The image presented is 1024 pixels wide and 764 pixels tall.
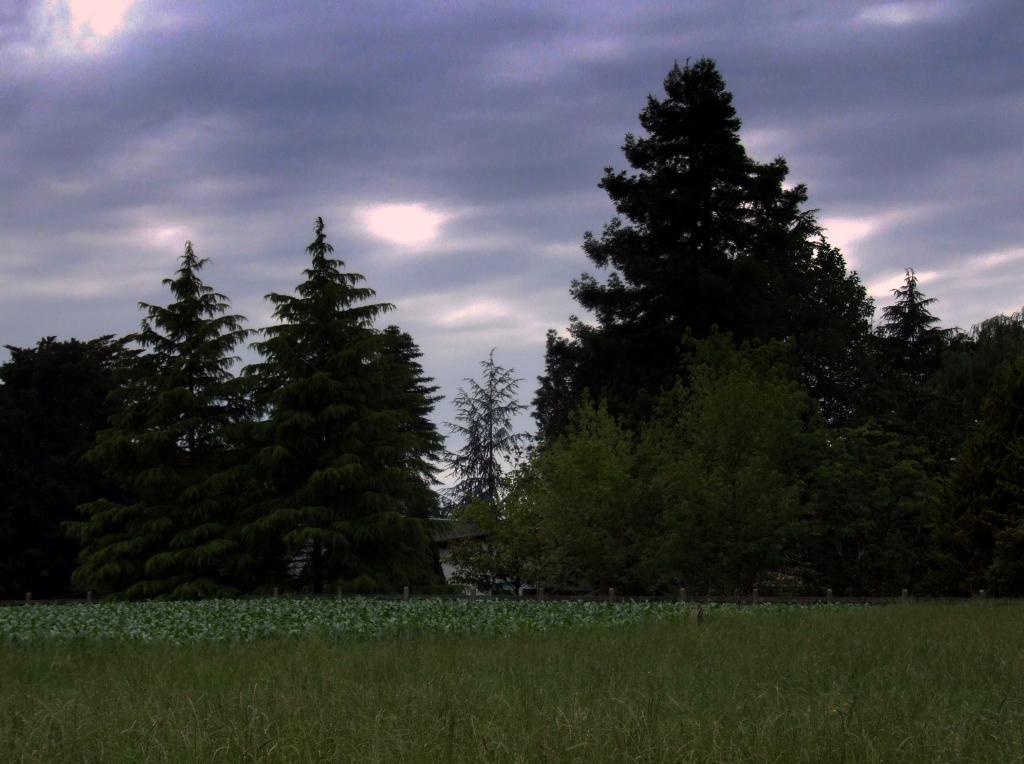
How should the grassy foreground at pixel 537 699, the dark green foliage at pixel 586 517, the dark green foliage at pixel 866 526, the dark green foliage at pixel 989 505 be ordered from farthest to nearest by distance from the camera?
the dark green foliage at pixel 586 517
the dark green foliage at pixel 866 526
the dark green foliage at pixel 989 505
the grassy foreground at pixel 537 699

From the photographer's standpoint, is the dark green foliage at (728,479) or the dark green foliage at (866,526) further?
the dark green foliage at (866,526)

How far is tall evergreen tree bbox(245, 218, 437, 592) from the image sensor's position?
3441cm

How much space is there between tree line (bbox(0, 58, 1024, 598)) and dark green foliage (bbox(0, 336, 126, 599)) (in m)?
0.11

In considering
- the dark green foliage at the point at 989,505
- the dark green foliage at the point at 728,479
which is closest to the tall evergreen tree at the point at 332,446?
the dark green foliage at the point at 728,479

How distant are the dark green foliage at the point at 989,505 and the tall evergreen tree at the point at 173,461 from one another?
2204 centimetres

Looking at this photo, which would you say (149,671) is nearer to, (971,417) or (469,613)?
(469,613)

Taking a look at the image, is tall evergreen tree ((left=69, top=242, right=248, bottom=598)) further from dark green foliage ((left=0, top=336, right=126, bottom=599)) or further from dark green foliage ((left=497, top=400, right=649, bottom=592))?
dark green foliage ((left=497, top=400, right=649, bottom=592))

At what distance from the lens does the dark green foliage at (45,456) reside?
138ft

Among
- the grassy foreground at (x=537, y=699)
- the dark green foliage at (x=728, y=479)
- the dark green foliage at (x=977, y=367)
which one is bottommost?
the grassy foreground at (x=537, y=699)

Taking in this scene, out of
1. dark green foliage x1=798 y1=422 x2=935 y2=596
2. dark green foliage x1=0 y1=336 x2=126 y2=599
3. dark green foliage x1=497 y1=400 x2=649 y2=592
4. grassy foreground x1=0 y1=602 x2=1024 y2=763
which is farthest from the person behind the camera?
dark green foliage x1=0 y1=336 x2=126 y2=599

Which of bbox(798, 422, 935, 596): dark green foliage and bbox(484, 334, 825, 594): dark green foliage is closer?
bbox(484, 334, 825, 594): dark green foliage

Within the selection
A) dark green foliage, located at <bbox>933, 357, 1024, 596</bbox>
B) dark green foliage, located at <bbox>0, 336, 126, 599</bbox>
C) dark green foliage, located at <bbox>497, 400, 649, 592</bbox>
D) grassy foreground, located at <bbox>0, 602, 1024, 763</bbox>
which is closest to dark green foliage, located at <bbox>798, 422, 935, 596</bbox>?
dark green foliage, located at <bbox>933, 357, 1024, 596</bbox>

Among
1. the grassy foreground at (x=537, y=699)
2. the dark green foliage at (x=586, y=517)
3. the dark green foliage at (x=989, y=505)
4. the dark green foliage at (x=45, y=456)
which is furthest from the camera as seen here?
the dark green foliage at (x=45, y=456)

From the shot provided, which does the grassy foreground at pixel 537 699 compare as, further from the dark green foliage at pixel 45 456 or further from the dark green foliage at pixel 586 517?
the dark green foliage at pixel 45 456
